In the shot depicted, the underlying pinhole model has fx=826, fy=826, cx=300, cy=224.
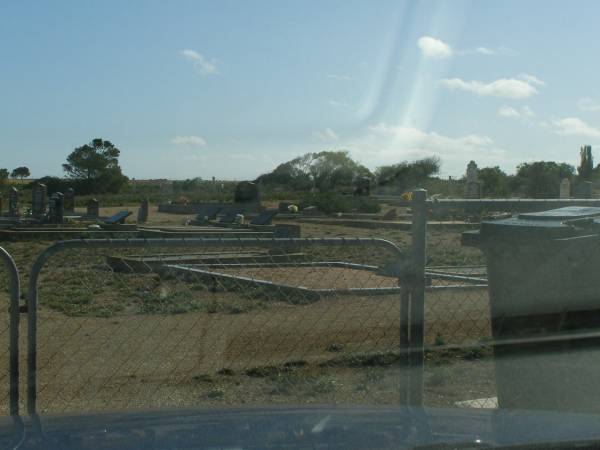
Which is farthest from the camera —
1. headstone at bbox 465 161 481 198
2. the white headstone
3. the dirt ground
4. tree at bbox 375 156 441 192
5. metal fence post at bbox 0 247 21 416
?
tree at bbox 375 156 441 192

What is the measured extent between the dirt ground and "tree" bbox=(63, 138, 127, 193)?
68.3 meters

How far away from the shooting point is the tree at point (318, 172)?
94.4m

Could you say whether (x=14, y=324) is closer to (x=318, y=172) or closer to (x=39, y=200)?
(x=39, y=200)

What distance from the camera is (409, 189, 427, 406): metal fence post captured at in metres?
4.31

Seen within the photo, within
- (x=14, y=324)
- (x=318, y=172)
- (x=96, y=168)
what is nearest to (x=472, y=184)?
(x=14, y=324)

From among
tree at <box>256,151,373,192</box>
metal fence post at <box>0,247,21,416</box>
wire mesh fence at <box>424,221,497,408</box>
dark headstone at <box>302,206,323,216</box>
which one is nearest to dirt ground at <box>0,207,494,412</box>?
wire mesh fence at <box>424,221,497,408</box>

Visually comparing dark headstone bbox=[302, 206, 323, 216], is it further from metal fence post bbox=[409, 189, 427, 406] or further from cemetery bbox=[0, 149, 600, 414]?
metal fence post bbox=[409, 189, 427, 406]

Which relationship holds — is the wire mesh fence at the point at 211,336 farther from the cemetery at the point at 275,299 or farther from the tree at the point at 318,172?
the tree at the point at 318,172

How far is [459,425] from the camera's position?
266 cm

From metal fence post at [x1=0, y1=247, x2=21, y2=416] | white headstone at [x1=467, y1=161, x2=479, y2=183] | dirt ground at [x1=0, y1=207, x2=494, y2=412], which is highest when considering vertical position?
white headstone at [x1=467, y1=161, x2=479, y2=183]

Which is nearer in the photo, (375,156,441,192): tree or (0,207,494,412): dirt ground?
(0,207,494,412): dirt ground

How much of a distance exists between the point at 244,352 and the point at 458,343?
1.92 metres

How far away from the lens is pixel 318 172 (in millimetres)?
96188

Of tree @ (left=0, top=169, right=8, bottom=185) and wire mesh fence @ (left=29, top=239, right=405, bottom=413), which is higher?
tree @ (left=0, top=169, right=8, bottom=185)
